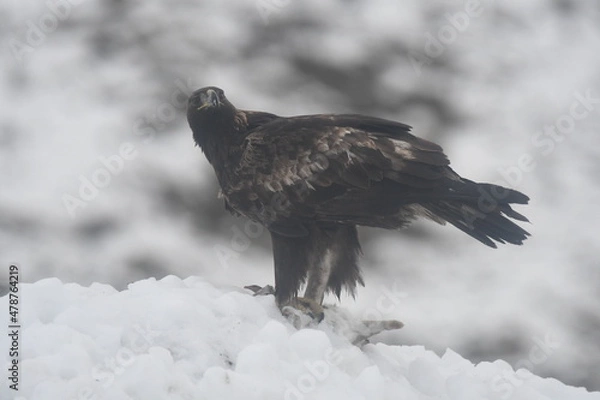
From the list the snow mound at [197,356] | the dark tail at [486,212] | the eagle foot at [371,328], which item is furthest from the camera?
the dark tail at [486,212]

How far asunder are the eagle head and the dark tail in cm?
165

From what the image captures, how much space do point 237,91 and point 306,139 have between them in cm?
1136

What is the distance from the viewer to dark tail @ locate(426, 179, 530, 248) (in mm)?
6285

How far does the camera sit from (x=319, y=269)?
656 cm

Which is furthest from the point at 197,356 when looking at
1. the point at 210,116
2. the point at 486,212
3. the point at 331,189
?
the point at 486,212

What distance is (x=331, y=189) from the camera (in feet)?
21.1

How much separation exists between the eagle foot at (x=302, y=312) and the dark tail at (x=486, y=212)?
3.64 ft

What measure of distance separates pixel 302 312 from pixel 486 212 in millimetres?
1390

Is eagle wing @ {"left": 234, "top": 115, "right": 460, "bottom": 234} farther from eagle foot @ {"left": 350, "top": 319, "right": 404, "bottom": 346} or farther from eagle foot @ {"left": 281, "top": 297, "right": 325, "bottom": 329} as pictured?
eagle foot @ {"left": 350, "top": 319, "right": 404, "bottom": 346}

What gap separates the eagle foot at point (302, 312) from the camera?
6.21 m

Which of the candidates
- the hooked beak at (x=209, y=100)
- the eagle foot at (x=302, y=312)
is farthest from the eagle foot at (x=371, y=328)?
the hooked beak at (x=209, y=100)

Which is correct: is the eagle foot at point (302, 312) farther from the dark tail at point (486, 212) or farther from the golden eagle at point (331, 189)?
the dark tail at point (486, 212)

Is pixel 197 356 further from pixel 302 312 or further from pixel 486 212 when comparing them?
pixel 486 212

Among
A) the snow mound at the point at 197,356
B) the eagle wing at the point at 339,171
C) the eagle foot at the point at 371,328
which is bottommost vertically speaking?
the snow mound at the point at 197,356
